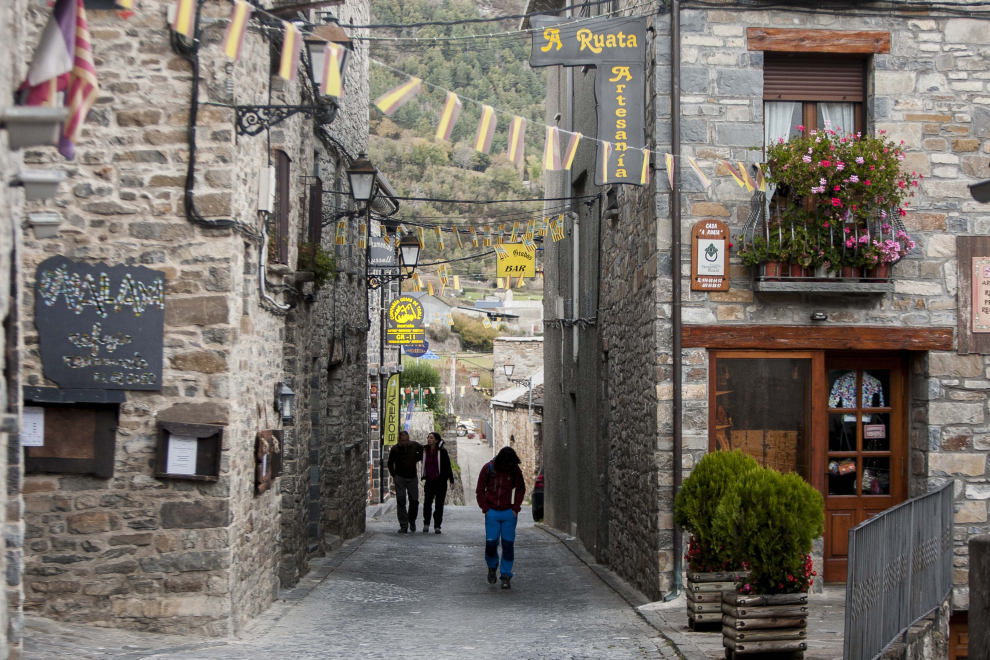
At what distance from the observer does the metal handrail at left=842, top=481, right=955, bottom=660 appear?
544 centimetres

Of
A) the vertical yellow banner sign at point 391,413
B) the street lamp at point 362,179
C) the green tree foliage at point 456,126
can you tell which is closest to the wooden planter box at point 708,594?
the street lamp at point 362,179

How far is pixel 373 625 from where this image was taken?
827 centimetres

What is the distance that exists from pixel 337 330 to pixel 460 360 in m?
57.1

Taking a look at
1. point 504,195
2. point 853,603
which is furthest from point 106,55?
point 504,195

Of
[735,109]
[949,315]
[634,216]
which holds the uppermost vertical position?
[735,109]

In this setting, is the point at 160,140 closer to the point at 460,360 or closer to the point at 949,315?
the point at 949,315

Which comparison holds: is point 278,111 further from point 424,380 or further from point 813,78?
point 424,380

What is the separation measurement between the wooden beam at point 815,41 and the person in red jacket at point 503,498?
4.54 m

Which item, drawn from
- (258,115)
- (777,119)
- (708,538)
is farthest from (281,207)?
(708,538)

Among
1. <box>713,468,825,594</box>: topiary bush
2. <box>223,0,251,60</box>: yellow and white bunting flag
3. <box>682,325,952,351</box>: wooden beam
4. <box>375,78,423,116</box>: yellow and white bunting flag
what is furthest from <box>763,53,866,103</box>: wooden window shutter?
<box>223,0,251,60</box>: yellow and white bunting flag

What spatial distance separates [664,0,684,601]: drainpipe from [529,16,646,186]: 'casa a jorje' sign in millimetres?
279

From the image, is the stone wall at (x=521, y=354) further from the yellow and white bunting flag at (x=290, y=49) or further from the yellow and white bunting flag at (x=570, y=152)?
the yellow and white bunting flag at (x=290, y=49)

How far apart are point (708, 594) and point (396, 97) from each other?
410 centimetres

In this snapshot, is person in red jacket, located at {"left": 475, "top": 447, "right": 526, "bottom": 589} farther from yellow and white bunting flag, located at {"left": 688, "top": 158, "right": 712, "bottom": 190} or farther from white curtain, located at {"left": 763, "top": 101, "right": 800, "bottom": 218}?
white curtain, located at {"left": 763, "top": 101, "right": 800, "bottom": 218}
